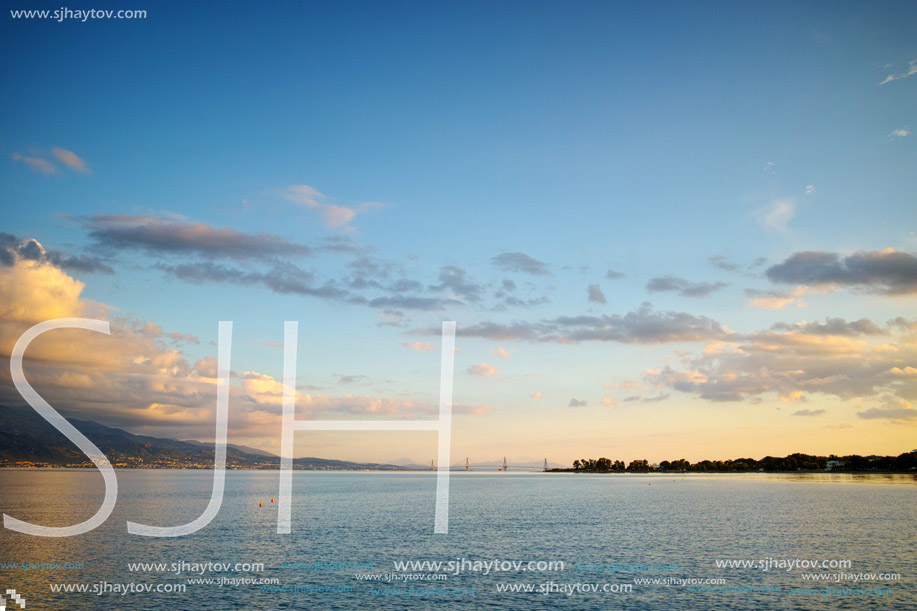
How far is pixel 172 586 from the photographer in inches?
2084

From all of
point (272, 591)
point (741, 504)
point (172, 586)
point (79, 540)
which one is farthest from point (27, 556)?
point (741, 504)

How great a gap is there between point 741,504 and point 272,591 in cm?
12945

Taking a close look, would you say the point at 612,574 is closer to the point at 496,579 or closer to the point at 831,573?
the point at 496,579

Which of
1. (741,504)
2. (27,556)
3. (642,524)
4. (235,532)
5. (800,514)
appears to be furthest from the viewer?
(741,504)

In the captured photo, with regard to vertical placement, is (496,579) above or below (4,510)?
above

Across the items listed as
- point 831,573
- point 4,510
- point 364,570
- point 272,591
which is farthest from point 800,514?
point 4,510

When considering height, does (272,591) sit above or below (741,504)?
above

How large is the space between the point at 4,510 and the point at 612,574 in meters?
125

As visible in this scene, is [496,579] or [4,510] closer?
[496,579]

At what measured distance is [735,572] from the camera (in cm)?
5794

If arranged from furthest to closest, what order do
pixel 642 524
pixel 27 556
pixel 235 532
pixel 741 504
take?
pixel 741 504 → pixel 642 524 → pixel 235 532 → pixel 27 556

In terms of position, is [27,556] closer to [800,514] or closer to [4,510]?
[4,510]

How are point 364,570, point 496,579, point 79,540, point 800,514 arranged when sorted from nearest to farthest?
point 496,579
point 364,570
point 79,540
point 800,514

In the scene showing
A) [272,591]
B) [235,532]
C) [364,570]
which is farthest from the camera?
[235,532]
